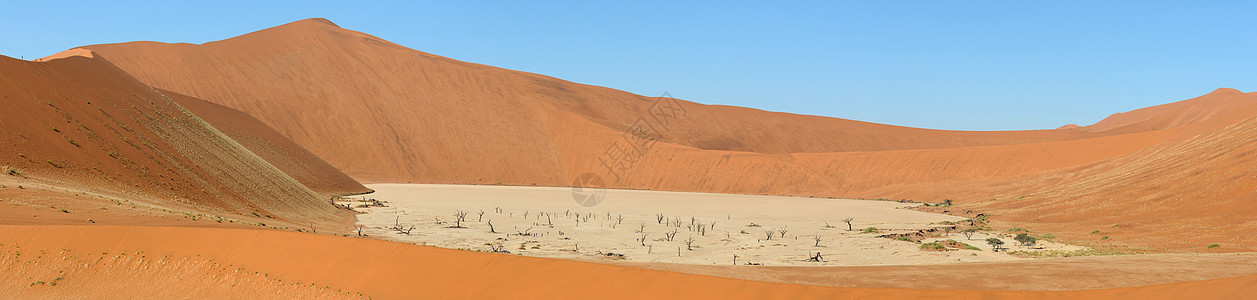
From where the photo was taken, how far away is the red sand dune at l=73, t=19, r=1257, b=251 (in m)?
34.5

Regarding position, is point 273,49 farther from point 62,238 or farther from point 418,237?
point 62,238

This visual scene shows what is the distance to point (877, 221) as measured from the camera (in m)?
33.0

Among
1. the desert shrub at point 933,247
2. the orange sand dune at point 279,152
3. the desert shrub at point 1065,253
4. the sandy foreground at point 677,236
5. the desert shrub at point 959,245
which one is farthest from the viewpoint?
the orange sand dune at point 279,152

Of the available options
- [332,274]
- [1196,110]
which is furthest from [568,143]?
[1196,110]

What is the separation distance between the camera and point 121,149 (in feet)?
63.5

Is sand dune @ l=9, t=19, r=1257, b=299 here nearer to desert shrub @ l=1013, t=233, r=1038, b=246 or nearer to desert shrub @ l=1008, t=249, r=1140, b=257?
desert shrub @ l=1013, t=233, r=1038, b=246

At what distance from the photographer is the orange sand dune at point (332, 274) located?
986 centimetres

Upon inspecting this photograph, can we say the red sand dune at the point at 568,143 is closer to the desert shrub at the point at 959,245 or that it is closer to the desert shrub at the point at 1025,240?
the desert shrub at the point at 1025,240

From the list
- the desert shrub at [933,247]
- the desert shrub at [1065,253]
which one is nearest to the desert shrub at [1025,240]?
the desert shrub at [1065,253]

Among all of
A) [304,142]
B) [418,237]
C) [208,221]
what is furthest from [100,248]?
[304,142]

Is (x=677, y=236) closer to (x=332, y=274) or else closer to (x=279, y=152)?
(x=332, y=274)

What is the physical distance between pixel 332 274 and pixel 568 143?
2824 inches

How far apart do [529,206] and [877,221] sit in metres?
16.9

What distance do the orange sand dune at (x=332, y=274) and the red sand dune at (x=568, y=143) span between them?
22.1 meters
